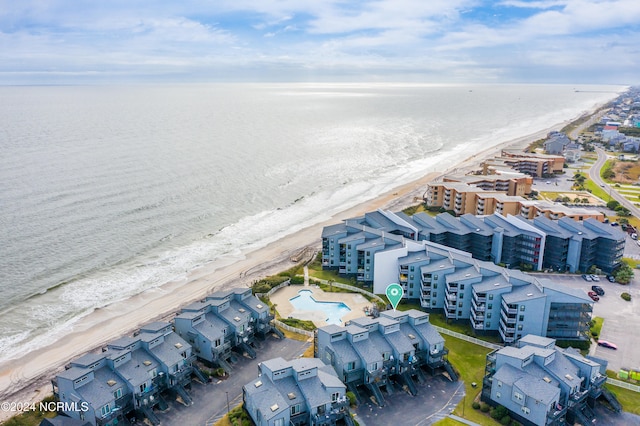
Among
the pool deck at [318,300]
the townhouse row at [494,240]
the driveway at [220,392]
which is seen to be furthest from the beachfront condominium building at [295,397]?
the townhouse row at [494,240]

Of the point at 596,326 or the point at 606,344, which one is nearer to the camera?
the point at 606,344

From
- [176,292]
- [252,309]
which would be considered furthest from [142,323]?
[252,309]

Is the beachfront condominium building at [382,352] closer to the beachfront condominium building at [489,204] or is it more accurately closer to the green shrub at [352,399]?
the green shrub at [352,399]

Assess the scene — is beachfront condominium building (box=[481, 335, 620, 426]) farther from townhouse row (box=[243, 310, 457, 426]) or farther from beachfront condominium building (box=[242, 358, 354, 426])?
beachfront condominium building (box=[242, 358, 354, 426])

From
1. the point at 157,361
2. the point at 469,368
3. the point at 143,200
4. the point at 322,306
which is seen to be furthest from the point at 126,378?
the point at 143,200

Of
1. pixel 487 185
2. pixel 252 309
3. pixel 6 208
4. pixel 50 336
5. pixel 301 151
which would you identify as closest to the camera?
pixel 252 309

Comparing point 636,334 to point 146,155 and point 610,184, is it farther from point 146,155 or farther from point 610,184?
point 146,155

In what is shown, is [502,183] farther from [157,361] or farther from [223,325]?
[157,361]

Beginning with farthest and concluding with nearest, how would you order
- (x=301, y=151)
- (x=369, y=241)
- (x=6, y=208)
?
(x=301, y=151), (x=6, y=208), (x=369, y=241)
